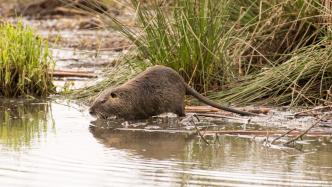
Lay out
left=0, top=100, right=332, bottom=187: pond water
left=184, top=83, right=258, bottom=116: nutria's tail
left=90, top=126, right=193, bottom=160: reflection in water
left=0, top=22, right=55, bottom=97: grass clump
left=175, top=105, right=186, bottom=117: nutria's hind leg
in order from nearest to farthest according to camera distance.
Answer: left=0, top=100, right=332, bottom=187: pond water
left=90, top=126, right=193, bottom=160: reflection in water
left=184, top=83, right=258, bottom=116: nutria's tail
left=175, top=105, right=186, bottom=117: nutria's hind leg
left=0, top=22, right=55, bottom=97: grass clump

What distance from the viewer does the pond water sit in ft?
13.6

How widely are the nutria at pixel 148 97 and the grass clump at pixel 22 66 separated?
45.0 inches

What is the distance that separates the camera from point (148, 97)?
20.8ft

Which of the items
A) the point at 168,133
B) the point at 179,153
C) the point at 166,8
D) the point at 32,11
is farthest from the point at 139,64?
the point at 32,11

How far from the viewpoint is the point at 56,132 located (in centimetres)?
565

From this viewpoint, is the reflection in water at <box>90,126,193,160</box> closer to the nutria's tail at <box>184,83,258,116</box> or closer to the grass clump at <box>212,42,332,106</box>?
the nutria's tail at <box>184,83,258,116</box>

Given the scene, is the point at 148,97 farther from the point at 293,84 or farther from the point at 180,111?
the point at 293,84

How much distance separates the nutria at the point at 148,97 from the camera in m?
6.30

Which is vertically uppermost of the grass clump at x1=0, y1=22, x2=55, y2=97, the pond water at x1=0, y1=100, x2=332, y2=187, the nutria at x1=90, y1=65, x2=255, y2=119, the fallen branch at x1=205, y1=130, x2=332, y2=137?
the grass clump at x1=0, y1=22, x2=55, y2=97

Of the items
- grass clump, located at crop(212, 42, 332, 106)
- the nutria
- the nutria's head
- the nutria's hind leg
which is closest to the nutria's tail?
the nutria

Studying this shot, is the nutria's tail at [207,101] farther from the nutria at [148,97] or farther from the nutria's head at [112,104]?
the nutria's head at [112,104]

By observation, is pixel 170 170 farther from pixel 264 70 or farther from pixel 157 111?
pixel 264 70

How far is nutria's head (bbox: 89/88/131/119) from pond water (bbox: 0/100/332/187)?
0.23 meters

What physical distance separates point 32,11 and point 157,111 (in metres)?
10.3
